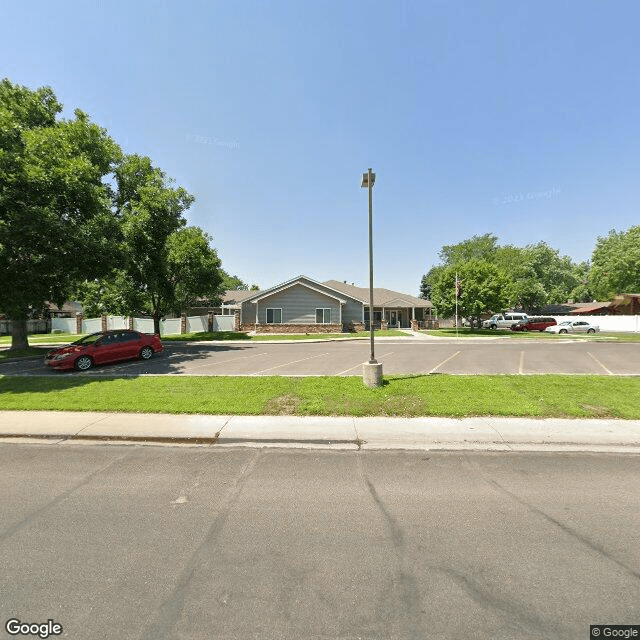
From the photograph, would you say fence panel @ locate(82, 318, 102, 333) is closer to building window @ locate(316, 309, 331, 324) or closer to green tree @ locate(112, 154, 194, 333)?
green tree @ locate(112, 154, 194, 333)

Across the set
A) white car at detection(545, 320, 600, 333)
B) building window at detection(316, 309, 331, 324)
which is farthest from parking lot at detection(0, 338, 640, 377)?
white car at detection(545, 320, 600, 333)

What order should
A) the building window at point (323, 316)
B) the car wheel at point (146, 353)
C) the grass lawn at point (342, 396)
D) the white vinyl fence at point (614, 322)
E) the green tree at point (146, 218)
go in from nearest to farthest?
the grass lawn at point (342, 396) < the car wheel at point (146, 353) < the green tree at point (146, 218) < the building window at point (323, 316) < the white vinyl fence at point (614, 322)

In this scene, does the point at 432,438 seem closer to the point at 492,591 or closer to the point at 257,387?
the point at 492,591

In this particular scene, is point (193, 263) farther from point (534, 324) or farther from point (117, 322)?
point (534, 324)

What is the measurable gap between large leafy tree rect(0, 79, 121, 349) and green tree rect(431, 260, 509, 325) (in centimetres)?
2722

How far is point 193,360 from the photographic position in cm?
1461

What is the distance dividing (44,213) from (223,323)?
22738mm

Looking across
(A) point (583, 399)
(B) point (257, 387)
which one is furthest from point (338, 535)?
(A) point (583, 399)

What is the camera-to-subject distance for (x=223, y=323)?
34.1 meters

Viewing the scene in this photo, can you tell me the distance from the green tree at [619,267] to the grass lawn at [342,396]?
5014cm

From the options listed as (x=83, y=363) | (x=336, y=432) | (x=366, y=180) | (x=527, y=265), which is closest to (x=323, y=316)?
(x=83, y=363)

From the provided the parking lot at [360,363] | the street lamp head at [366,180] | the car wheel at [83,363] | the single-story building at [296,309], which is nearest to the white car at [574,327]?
the parking lot at [360,363]

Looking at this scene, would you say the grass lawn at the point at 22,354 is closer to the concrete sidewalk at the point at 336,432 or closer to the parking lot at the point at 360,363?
the parking lot at the point at 360,363

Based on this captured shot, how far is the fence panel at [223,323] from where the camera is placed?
3366 centimetres
